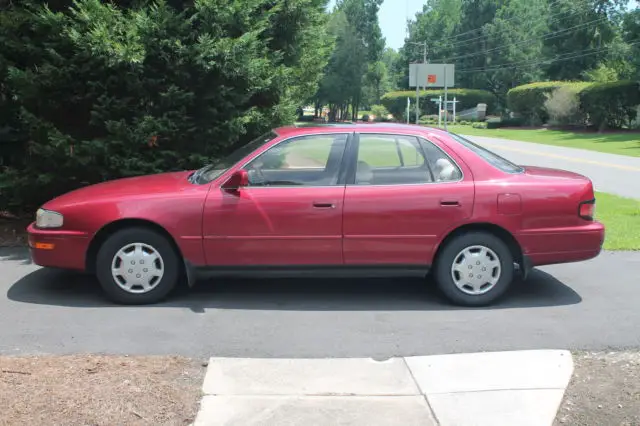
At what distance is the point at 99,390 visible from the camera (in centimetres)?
393

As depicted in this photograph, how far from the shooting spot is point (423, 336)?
5.05m

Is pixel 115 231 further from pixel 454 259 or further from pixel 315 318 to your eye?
pixel 454 259

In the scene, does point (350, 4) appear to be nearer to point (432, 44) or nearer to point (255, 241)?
point (432, 44)

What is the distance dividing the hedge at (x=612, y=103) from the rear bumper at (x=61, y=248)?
42259mm

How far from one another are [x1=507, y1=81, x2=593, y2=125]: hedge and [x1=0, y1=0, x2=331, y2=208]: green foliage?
148 feet

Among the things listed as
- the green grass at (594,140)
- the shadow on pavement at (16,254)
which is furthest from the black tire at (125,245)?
the green grass at (594,140)

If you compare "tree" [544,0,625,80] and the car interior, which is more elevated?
"tree" [544,0,625,80]

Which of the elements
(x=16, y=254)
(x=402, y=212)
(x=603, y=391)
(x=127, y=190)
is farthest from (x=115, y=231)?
(x=603, y=391)

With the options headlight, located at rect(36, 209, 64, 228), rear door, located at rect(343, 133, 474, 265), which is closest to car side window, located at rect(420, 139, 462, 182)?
rear door, located at rect(343, 133, 474, 265)

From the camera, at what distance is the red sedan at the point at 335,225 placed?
560cm

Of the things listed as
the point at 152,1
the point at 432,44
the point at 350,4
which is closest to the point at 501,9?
the point at 432,44

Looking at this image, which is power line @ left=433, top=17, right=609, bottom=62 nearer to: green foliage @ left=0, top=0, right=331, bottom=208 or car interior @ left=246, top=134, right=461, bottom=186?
green foliage @ left=0, top=0, right=331, bottom=208

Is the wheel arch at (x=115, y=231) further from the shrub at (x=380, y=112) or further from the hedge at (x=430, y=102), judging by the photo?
the shrub at (x=380, y=112)

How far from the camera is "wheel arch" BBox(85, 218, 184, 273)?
18.5 ft
